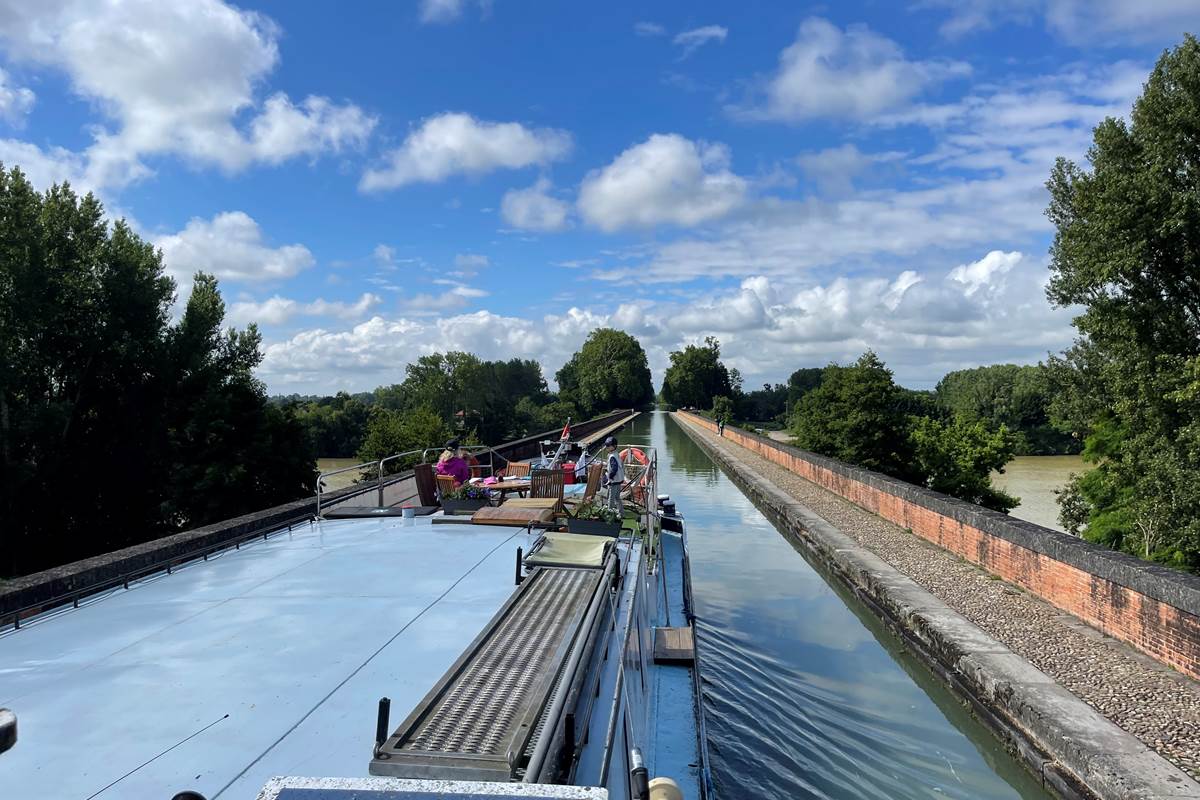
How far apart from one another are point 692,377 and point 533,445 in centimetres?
10552

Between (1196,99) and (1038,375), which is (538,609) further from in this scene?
(1038,375)

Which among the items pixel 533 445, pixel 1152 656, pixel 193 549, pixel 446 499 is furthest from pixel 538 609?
pixel 533 445

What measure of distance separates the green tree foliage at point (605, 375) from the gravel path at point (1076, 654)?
95.0 meters

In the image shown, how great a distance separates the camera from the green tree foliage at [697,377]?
124 m

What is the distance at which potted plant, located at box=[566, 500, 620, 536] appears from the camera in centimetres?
688

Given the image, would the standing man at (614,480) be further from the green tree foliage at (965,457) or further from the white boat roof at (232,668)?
the green tree foliage at (965,457)

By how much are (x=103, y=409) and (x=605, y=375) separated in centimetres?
9592

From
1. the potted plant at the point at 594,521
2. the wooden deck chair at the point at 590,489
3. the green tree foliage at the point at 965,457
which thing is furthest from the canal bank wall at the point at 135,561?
the green tree foliage at the point at 965,457

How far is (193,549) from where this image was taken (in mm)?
6223

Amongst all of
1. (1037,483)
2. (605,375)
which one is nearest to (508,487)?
(1037,483)

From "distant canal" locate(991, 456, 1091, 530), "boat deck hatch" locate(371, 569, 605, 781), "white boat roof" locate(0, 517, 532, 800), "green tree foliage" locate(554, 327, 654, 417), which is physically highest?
"green tree foliage" locate(554, 327, 654, 417)

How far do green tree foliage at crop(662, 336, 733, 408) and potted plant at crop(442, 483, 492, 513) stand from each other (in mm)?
115497

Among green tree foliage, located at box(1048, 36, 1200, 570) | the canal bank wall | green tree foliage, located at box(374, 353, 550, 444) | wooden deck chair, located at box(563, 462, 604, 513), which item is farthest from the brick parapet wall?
green tree foliage, located at box(374, 353, 550, 444)

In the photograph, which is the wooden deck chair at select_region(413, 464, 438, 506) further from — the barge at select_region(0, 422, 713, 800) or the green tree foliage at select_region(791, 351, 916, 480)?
the green tree foliage at select_region(791, 351, 916, 480)
